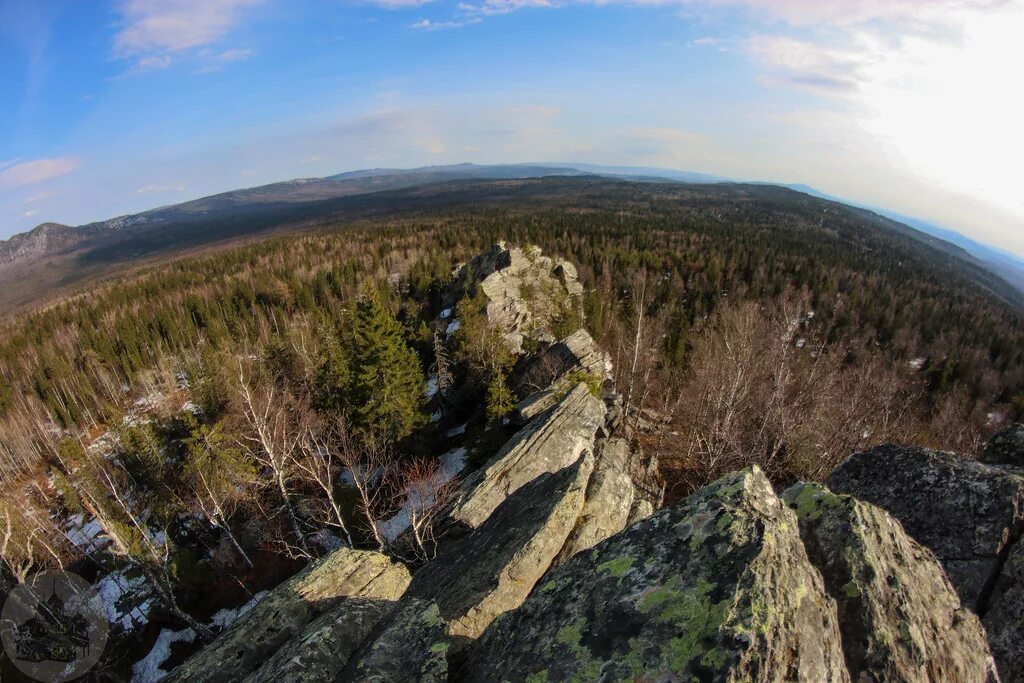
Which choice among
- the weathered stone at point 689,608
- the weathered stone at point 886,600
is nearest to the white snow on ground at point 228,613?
the weathered stone at point 689,608

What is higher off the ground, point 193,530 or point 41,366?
point 41,366

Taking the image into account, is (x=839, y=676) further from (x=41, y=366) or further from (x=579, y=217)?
(x=579, y=217)

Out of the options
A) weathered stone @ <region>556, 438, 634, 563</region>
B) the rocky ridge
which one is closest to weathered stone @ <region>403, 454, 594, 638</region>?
the rocky ridge

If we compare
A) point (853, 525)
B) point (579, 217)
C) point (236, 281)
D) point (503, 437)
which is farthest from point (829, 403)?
point (579, 217)

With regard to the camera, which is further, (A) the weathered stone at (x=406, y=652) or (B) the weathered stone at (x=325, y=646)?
(B) the weathered stone at (x=325, y=646)

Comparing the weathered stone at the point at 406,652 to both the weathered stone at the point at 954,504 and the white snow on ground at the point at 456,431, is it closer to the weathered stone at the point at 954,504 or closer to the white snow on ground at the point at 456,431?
the weathered stone at the point at 954,504
